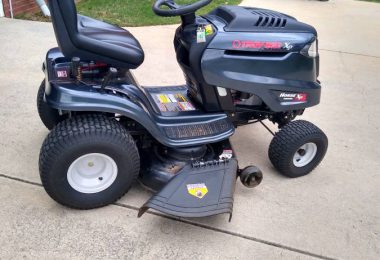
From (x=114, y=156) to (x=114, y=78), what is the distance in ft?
1.39

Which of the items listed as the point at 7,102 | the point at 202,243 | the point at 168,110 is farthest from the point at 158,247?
the point at 7,102

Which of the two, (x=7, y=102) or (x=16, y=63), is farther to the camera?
(x=16, y=63)

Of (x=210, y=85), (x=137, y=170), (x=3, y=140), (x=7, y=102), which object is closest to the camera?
(x=137, y=170)

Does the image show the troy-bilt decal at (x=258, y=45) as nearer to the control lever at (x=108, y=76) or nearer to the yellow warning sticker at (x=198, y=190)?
the control lever at (x=108, y=76)

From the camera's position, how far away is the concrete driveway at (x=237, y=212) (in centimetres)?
220

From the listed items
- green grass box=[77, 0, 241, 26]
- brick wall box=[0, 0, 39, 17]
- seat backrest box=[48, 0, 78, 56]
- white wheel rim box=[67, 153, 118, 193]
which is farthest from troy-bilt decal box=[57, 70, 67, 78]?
brick wall box=[0, 0, 39, 17]

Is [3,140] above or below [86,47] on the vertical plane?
below

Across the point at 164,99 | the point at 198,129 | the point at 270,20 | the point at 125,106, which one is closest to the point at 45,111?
the point at 164,99

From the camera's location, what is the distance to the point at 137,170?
92.6 inches

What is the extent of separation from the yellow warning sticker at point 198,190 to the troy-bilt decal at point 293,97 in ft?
2.52

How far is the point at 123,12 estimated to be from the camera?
6.21 m

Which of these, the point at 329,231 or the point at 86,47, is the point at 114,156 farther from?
the point at 329,231

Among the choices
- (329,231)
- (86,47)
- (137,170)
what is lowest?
(329,231)

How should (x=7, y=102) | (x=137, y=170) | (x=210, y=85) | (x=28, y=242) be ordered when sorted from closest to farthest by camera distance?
(x=28, y=242), (x=137, y=170), (x=210, y=85), (x=7, y=102)
